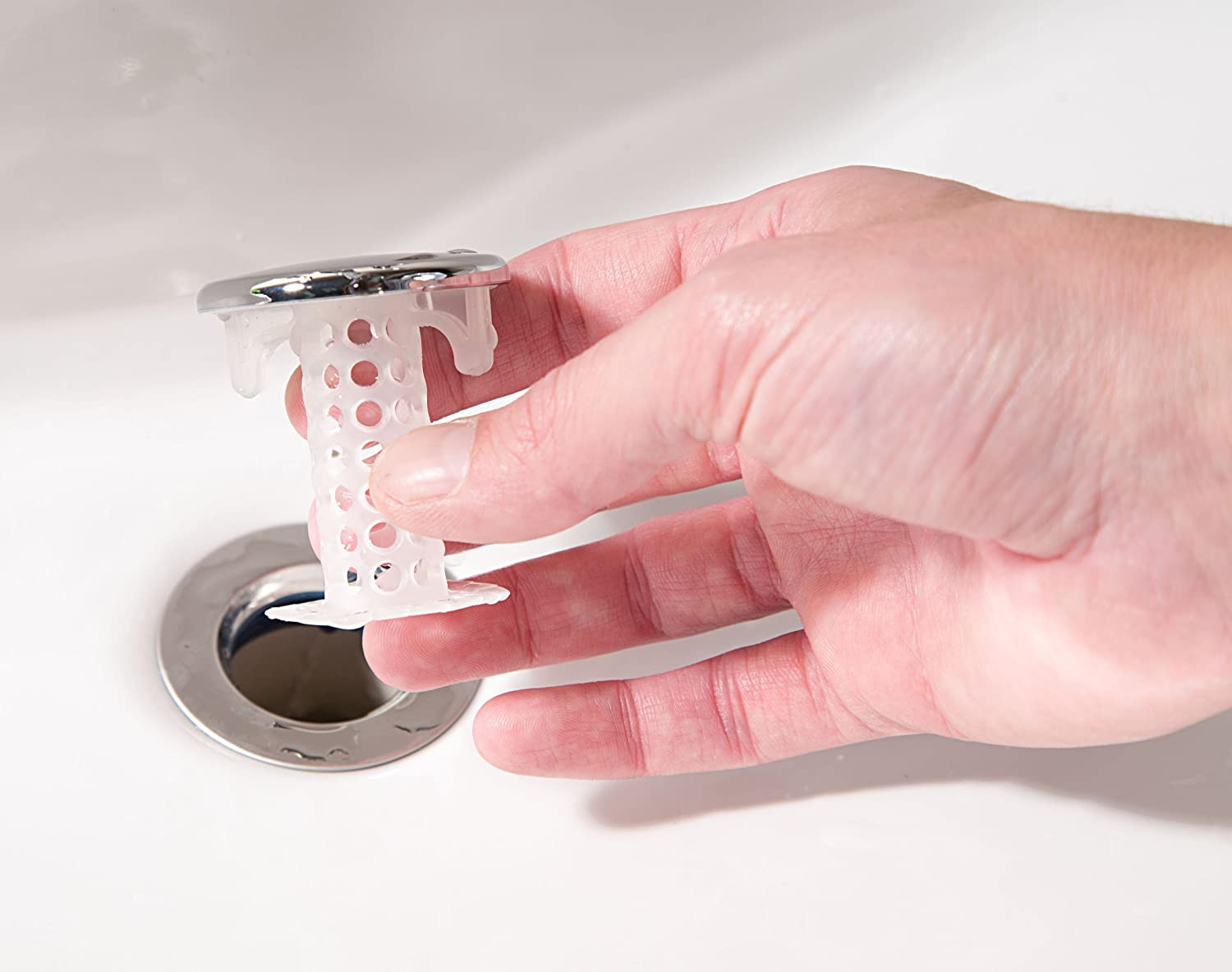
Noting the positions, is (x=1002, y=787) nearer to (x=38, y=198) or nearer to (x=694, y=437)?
(x=694, y=437)

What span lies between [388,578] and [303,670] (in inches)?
6.9

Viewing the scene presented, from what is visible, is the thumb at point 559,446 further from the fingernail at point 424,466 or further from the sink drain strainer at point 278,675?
the sink drain strainer at point 278,675

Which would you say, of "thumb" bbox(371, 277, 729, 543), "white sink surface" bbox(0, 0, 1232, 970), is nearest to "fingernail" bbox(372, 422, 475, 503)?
"thumb" bbox(371, 277, 729, 543)

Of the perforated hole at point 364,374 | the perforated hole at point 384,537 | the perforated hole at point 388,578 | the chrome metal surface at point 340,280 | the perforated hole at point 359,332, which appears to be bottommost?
the perforated hole at point 388,578

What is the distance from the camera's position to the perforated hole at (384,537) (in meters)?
0.42

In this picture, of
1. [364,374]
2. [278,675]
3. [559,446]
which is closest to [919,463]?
[559,446]

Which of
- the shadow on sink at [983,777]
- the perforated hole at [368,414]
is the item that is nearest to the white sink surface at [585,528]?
the shadow on sink at [983,777]

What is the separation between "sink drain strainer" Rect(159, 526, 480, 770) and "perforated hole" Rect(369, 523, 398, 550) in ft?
0.31

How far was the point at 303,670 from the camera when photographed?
1.83 feet

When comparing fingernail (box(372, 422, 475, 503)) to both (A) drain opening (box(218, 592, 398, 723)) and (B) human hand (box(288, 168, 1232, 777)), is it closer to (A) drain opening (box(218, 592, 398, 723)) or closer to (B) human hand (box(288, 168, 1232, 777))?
(B) human hand (box(288, 168, 1232, 777))

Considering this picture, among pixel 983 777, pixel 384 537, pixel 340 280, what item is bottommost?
pixel 983 777

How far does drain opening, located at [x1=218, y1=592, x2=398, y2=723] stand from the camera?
1.73 feet

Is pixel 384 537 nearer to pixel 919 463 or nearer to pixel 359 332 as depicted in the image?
pixel 359 332

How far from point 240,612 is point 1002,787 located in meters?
0.32
